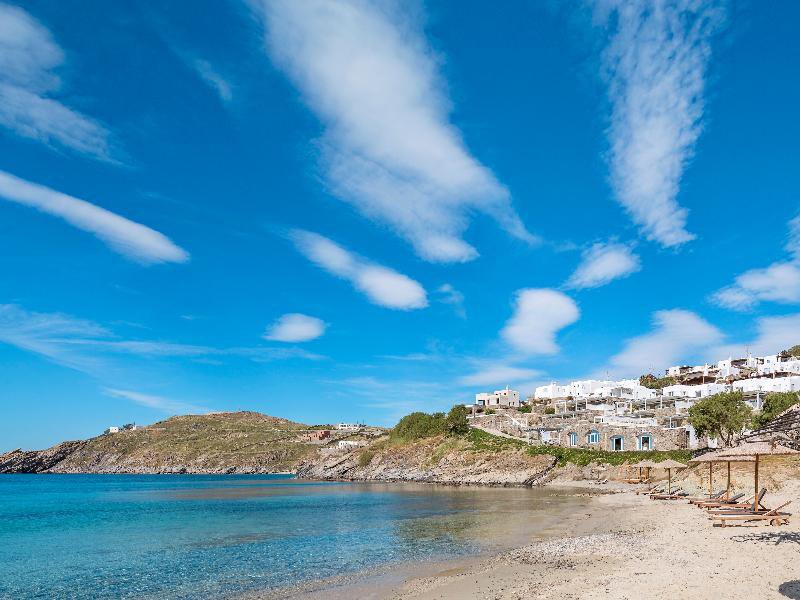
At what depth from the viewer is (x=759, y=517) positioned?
961 inches

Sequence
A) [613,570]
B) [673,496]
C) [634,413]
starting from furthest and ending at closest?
[634,413] → [673,496] → [613,570]

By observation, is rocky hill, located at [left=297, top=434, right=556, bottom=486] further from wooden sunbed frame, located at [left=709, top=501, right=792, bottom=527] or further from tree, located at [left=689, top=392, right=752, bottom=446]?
wooden sunbed frame, located at [left=709, top=501, right=792, bottom=527]

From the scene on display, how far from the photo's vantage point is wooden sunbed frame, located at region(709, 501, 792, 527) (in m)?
23.6

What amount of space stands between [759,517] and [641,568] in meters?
10.7

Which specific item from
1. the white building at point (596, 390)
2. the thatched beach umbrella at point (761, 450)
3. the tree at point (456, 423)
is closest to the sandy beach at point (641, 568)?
the thatched beach umbrella at point (761, 450)

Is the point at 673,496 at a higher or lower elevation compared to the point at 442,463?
higher

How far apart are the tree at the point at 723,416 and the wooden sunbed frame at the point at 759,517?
3996 centimetres

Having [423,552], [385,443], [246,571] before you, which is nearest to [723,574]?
[423,552]

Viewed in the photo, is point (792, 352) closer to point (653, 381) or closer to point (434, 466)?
point (653, 381)

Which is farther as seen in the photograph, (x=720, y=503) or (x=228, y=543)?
(x=720, y=503)

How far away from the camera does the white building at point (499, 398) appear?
148 metres

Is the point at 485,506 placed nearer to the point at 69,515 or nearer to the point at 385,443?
the point at 69,515

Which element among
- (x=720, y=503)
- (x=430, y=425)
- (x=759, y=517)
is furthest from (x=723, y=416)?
(x=430, y=425)

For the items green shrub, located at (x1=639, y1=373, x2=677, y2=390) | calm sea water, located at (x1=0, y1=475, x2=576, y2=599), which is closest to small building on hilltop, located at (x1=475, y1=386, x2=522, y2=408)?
green shrub, located at (x1=639, y1=373, x2=677, y2=390)
